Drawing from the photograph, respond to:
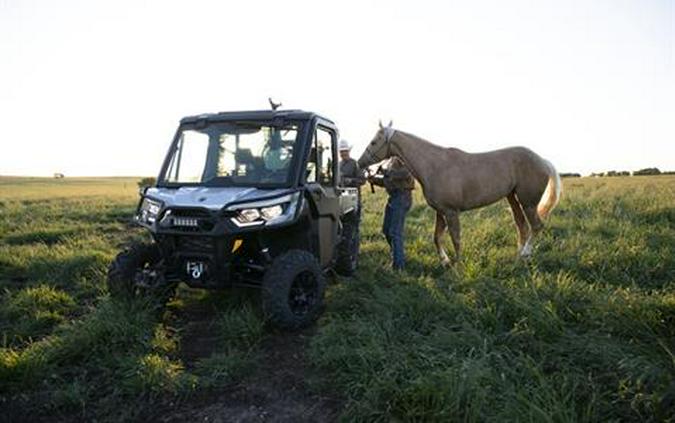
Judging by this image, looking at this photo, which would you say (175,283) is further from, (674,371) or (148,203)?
(674,371)

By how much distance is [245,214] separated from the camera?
4.27 m

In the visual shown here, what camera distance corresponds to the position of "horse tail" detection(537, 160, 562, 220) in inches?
306

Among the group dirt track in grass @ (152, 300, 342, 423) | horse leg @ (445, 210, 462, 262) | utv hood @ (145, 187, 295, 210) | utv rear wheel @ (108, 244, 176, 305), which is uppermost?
utv hood @ (145, 187, 295, 210)

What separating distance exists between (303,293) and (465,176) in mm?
3663

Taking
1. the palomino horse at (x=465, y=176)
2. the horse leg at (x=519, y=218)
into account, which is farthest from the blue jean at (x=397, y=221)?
the horse leg at (x=519, y=218)

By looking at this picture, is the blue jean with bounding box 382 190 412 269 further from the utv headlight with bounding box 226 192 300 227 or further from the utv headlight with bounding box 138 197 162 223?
the utv headlight with bounding box 138 197 162 223

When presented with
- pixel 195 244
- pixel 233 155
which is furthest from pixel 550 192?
pixel 195 244

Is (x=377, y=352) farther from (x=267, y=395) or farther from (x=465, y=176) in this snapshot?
(x=465, y=176)

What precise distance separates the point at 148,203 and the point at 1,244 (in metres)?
6.49

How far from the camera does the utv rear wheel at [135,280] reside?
15.5ft

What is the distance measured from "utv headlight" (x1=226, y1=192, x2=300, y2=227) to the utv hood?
0.06 metres

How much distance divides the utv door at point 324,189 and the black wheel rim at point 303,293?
0.54 metres

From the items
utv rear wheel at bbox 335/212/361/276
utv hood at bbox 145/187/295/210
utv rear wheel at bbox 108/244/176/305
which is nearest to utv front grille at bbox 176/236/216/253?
utv hood at bbox 145/187/295/210

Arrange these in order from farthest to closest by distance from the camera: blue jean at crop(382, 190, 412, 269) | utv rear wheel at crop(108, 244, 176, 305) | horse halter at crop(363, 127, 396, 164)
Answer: horse halter at crop(363, 127, 396, 164), blue jean at crop(382, 190, 412, 269), utv rear wheel at crop(108, 244, 176, 305)
